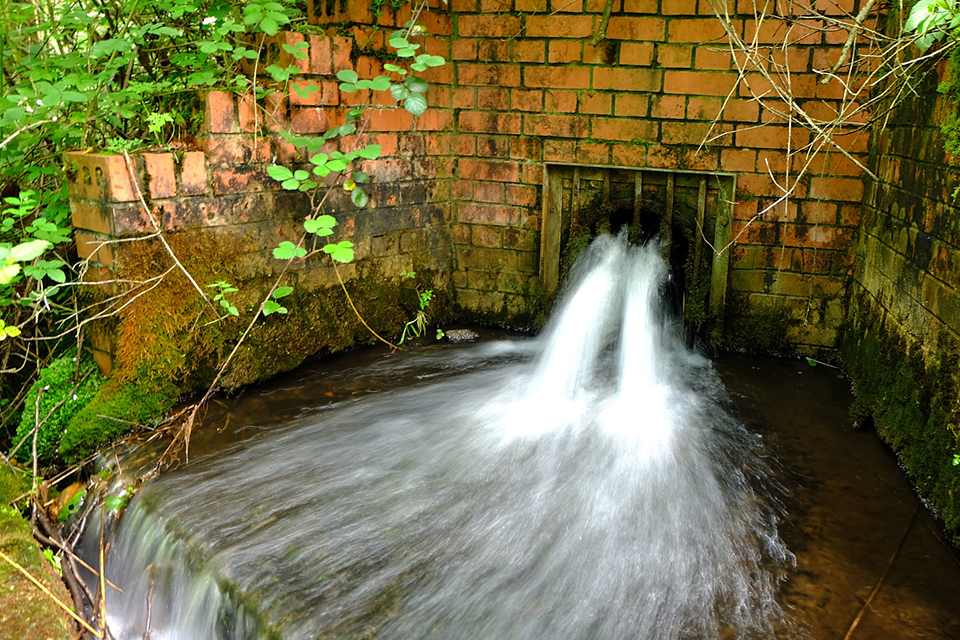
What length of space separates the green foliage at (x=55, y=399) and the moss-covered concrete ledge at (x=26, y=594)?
880mm

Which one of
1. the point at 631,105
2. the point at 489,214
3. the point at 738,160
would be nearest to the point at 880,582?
the point at 738,160

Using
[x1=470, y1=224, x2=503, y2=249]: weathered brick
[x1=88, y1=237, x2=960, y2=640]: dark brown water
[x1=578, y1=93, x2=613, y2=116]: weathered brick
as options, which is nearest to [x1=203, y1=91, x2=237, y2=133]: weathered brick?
[x1=88, y1=237, x2=960, y2=640]: dark brown water

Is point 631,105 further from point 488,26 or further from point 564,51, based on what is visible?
point 488,26

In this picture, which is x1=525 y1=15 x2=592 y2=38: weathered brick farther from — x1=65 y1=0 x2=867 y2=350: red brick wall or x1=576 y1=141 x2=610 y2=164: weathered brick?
x1=576 y1=141 x2=610 y2=164: weathered brick

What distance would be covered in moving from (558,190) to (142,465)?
300 centimetres

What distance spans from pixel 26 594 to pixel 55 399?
1.68 metres

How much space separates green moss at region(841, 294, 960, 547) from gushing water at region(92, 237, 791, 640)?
2.04ft

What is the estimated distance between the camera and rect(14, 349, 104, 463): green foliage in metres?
3.35

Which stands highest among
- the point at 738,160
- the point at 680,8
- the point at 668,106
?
the point at 680,8

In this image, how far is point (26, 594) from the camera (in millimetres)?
2064

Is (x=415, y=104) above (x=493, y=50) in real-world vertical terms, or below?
below

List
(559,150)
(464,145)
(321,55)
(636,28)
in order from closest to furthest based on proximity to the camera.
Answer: (321,55), (636,28), (559,150), (464,145)

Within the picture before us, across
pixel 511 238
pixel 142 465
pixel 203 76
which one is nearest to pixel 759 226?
pixel 511 238

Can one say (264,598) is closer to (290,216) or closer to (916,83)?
(290,216)
